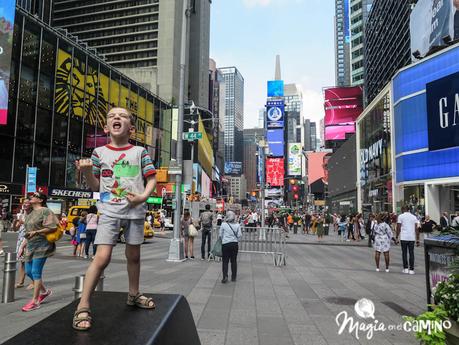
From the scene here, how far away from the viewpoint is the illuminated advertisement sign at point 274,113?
87688 millimetres

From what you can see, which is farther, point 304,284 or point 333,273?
point 333,273

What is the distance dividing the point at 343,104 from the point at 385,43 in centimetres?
1536

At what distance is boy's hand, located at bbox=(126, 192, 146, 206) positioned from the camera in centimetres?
351

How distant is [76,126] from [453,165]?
134 feet

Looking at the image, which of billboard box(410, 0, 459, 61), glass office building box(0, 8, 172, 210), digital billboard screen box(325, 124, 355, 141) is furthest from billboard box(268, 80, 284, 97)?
glass office building box(0, 8, 172, 210)

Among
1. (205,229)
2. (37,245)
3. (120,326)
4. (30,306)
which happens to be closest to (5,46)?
(205,229)

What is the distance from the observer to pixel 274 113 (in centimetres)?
8844

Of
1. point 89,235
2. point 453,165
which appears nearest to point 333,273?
point 89,235

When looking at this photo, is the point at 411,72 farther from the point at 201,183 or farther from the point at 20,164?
the point at 201,183

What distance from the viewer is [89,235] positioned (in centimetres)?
1368

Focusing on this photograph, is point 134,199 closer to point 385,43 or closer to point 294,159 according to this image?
point 385,43

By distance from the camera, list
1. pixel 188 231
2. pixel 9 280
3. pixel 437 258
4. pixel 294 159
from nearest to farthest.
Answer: pixel 437 258, pixel 9 280, pixel 188 231, pixel 294 159

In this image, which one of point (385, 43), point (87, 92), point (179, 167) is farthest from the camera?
point (385, 43)

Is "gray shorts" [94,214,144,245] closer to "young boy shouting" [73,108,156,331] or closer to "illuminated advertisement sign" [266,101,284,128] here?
"young boy shouting" [73,108,156,331]
